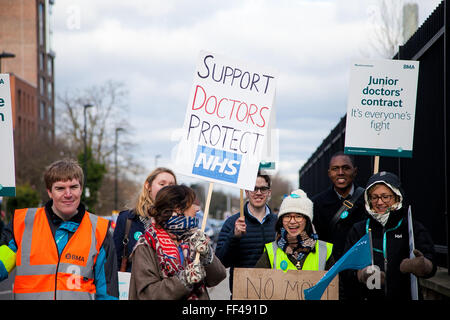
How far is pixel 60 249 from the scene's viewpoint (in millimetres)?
4496

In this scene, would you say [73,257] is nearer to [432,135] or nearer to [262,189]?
[262,189]

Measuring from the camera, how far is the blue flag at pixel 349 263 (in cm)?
483

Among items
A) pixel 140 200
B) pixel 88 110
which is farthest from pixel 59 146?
pixel 140 200

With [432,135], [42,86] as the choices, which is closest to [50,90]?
[42,86]

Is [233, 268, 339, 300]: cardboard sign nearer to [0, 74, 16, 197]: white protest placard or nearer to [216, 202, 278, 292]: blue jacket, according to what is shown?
[216, 202, 278, 292]: blue jacket

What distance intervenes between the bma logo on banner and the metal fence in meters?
2.94

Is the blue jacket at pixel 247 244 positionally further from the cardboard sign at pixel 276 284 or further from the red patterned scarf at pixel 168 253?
the red patterned scarf at pixel 168 253

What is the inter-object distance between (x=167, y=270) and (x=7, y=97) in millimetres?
2619

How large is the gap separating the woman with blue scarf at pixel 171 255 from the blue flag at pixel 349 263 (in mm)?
824

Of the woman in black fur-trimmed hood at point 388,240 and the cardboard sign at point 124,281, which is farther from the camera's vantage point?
the cardboard sign at point 124,281

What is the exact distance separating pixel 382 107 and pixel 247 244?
195 centimetres

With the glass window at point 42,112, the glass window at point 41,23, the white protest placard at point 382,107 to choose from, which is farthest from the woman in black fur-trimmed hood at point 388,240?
the glass window at point 42,112

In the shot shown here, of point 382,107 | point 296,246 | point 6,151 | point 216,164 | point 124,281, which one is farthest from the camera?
point 382,107

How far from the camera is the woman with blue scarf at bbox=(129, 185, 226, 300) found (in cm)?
431
